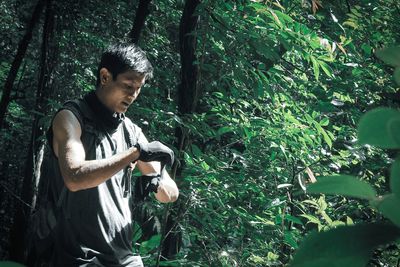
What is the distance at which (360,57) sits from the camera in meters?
3.94

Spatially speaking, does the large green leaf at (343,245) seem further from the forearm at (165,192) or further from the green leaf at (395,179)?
the forearm at (165,192)

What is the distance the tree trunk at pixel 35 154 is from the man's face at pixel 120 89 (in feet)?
13.3

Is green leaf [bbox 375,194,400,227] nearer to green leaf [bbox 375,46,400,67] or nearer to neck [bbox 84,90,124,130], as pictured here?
green leaf [bbox 375,46,400,67]

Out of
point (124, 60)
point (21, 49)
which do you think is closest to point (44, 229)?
point (124, 60)

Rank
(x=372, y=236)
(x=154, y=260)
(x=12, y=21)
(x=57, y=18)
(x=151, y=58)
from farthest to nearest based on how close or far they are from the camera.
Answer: (x=12, y=21) < (x=57, y=18) < (x=151, y=58) < (x=154, y=260) < (x=372, y=236)

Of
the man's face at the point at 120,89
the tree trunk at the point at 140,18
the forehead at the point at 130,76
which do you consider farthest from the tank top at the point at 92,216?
the tree trunk at the point at 140,18

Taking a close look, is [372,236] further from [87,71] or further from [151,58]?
[87,71]

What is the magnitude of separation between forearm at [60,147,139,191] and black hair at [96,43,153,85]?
1.73 feet

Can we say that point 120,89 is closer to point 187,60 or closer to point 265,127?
point 265,127

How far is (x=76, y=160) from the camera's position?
234 cm

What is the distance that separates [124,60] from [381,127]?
97.0 inches

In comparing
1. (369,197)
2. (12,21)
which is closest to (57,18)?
(12,21)

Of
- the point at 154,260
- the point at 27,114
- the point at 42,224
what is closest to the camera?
the point at 42,224

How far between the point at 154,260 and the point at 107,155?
95cm
